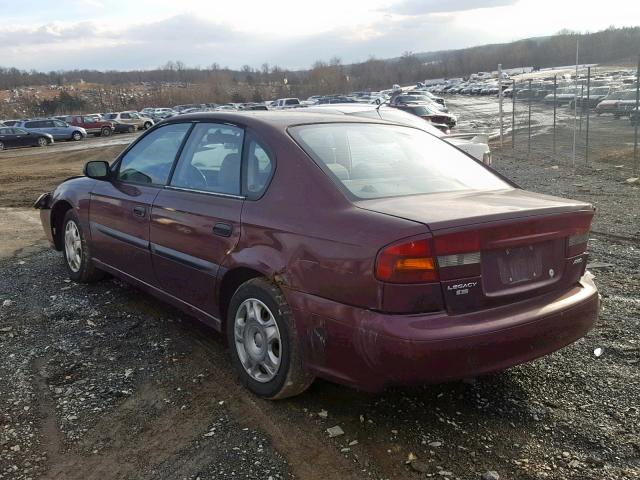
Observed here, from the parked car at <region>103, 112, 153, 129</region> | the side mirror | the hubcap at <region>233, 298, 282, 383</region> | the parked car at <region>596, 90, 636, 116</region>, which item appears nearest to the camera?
the hubcap at <region>233, 298, 282, 383</region>

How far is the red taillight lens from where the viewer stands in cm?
271

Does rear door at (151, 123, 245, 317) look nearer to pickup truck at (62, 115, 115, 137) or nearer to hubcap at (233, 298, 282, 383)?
hubcap at (233, 298, 282, 383)

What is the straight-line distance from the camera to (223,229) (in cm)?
358

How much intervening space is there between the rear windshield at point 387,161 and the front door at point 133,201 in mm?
1232

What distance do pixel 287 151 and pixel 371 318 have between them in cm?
117

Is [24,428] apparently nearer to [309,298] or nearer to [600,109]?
[309,298]

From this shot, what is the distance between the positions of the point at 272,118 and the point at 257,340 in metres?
1.41

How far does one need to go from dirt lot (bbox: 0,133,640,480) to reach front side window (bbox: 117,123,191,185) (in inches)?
45.2

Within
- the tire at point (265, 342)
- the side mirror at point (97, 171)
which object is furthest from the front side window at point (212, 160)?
the side mirror at point (97, 171)

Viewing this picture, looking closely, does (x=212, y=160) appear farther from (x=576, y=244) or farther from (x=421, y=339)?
(x=576, y=244)

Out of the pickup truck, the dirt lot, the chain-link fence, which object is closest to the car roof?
the dirt lot

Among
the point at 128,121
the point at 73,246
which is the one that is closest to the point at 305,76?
the point at 128,121

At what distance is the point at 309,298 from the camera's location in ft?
9.94

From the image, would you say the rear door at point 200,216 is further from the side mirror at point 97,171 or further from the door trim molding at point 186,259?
the side mirror at point 97,171
